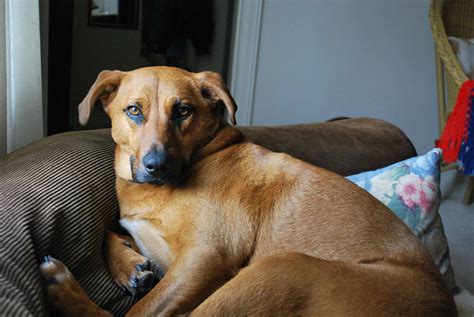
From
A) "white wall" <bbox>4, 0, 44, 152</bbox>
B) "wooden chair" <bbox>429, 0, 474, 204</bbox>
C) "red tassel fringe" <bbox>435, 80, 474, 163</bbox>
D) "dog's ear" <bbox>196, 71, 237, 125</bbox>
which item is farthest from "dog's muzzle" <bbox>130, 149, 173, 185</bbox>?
"wooden chair" <bbox>429, 0, 474, 204</bbox>

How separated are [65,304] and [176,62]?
2921 mm

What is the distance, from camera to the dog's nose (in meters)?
1.36

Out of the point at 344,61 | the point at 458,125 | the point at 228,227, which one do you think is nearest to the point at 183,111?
the point at 228,227

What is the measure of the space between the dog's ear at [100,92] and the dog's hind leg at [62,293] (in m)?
0.43

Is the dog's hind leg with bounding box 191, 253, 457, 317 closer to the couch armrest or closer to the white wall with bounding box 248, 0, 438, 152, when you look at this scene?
the couch armrest

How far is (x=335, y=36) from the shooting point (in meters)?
4.10

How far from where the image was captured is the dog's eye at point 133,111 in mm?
1468

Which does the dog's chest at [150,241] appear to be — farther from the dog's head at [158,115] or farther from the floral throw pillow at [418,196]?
the floral throw pillow at [418,196]

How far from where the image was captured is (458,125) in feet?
11.2

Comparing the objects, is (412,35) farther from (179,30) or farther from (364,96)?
(179,30)

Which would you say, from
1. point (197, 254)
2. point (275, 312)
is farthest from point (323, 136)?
point (275, 312)

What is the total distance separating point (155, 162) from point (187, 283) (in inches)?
12.5

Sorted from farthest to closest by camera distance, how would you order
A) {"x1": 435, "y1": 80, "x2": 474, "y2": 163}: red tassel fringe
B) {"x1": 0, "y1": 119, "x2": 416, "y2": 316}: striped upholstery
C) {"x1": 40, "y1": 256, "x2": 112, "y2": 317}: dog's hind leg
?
{"x1": 435, "y1": 80, "x2": 474, "y2": 163}: red tassel fringe → {"x1": 40, "y1": 256, "x2": 112, "y2": 317}: dog's hind leg → {"x1": 0, "y1": 119, "x2": 416, "y2": 316}: striped upholstery

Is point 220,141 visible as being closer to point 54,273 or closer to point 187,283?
point 187,283
